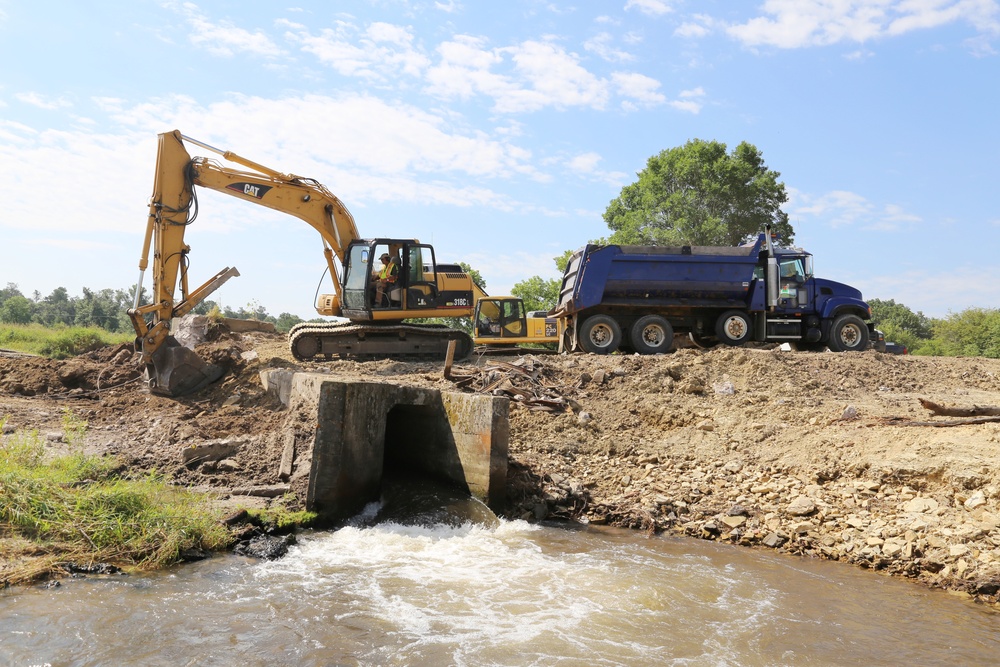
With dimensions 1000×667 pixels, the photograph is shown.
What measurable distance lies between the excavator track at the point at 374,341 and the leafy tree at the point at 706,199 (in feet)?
63.2

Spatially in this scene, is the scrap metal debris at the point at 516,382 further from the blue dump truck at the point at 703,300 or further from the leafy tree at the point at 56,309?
the leafy tree at the point at 56,309

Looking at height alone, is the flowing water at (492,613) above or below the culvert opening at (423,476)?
below

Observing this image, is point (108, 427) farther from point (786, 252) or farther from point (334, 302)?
point (786, 252)

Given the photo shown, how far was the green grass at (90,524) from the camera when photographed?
5934 millimetres

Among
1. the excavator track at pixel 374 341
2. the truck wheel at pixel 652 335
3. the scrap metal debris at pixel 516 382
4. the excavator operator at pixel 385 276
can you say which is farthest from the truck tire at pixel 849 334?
the excavator operator at pixel 385 276

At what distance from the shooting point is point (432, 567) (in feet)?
21.9

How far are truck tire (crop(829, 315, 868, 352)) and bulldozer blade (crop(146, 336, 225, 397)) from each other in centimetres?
1244

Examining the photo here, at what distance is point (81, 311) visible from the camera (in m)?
49.5

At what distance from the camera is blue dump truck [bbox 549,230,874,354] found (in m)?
15.4

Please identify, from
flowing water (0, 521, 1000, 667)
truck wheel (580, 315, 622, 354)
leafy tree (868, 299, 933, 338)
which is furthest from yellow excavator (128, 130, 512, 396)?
leafy tree (868, 299, 933, 338)

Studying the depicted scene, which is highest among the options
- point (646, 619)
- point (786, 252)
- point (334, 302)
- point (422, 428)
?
point (786, 252)

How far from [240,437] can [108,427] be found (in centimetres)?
297

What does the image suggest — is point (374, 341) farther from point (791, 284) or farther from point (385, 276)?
point (791, 284)

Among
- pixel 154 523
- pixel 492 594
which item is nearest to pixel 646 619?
pixel 492 594
